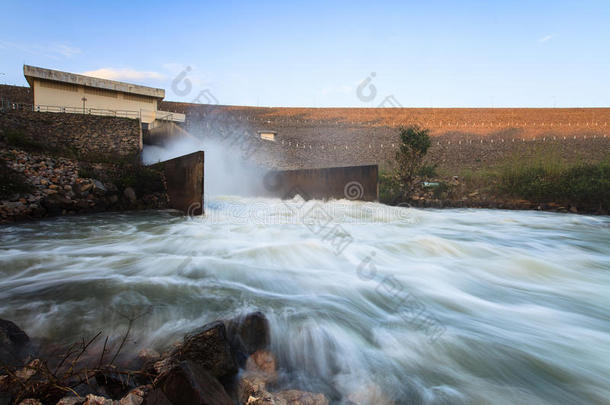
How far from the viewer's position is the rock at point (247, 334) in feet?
7.65

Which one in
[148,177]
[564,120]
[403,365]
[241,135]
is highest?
[564,120]


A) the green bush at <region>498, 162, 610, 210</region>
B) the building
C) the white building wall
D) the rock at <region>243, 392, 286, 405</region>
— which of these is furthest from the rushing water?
the white building wall

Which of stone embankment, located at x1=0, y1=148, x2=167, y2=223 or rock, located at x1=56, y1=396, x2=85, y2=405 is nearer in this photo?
rock, located at x1=56, y1=396, x2=85, y2=405

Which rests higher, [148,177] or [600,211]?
[148,177]

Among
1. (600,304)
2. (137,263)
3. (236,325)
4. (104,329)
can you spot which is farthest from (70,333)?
(600,304)

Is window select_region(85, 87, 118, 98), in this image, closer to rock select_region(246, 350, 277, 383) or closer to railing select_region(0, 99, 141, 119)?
railing select_region(0, 99, 141, 119)

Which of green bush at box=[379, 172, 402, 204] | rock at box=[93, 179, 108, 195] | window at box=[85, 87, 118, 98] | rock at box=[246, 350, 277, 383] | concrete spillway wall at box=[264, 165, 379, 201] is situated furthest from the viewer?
window at box=[85, 87, 118, 98]

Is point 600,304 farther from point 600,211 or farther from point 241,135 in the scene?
point 241,135

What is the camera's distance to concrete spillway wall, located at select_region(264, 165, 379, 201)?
35.7 feet

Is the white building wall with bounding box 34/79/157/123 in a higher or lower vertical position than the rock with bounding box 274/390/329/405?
higher

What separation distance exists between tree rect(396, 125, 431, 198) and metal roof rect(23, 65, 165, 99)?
14995mm

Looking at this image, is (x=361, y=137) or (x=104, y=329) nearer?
(x=104, y=329)

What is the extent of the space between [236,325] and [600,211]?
12306 mm

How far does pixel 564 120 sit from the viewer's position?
43.5 meters
